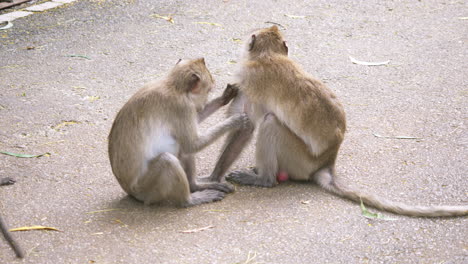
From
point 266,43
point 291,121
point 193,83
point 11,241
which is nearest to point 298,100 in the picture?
point 291,121

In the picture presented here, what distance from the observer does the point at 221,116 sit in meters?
6.41

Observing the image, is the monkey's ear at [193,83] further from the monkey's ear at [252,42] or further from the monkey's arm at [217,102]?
the monkey's ear at [252,42]

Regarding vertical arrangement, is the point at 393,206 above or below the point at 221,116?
below

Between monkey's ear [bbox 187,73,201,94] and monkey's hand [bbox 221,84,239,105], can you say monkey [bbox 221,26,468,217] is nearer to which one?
monkey's hand [bbox 221,84,239,105]

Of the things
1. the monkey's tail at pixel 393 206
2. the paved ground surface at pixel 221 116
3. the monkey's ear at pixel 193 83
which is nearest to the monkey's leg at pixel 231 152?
the paved ground surface at pixel 221 116

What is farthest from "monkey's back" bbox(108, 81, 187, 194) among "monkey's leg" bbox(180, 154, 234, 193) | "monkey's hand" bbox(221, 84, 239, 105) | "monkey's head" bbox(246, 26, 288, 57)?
"monkey's head" bbox(246, 26, 288, 57)

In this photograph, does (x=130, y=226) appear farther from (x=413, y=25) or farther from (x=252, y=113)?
(x=413, y=25)

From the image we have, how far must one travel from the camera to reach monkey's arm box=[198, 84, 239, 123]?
501cm

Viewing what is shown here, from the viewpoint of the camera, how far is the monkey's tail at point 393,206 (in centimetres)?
438

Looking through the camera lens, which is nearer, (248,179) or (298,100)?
(298,100)

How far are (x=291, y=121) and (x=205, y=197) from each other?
0.92m

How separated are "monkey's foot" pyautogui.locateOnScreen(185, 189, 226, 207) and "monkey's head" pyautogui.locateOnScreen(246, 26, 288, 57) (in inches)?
47.7

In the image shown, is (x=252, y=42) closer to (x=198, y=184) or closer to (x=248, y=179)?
(x=248, y=179)

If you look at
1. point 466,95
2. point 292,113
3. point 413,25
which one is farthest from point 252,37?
point 413,25
